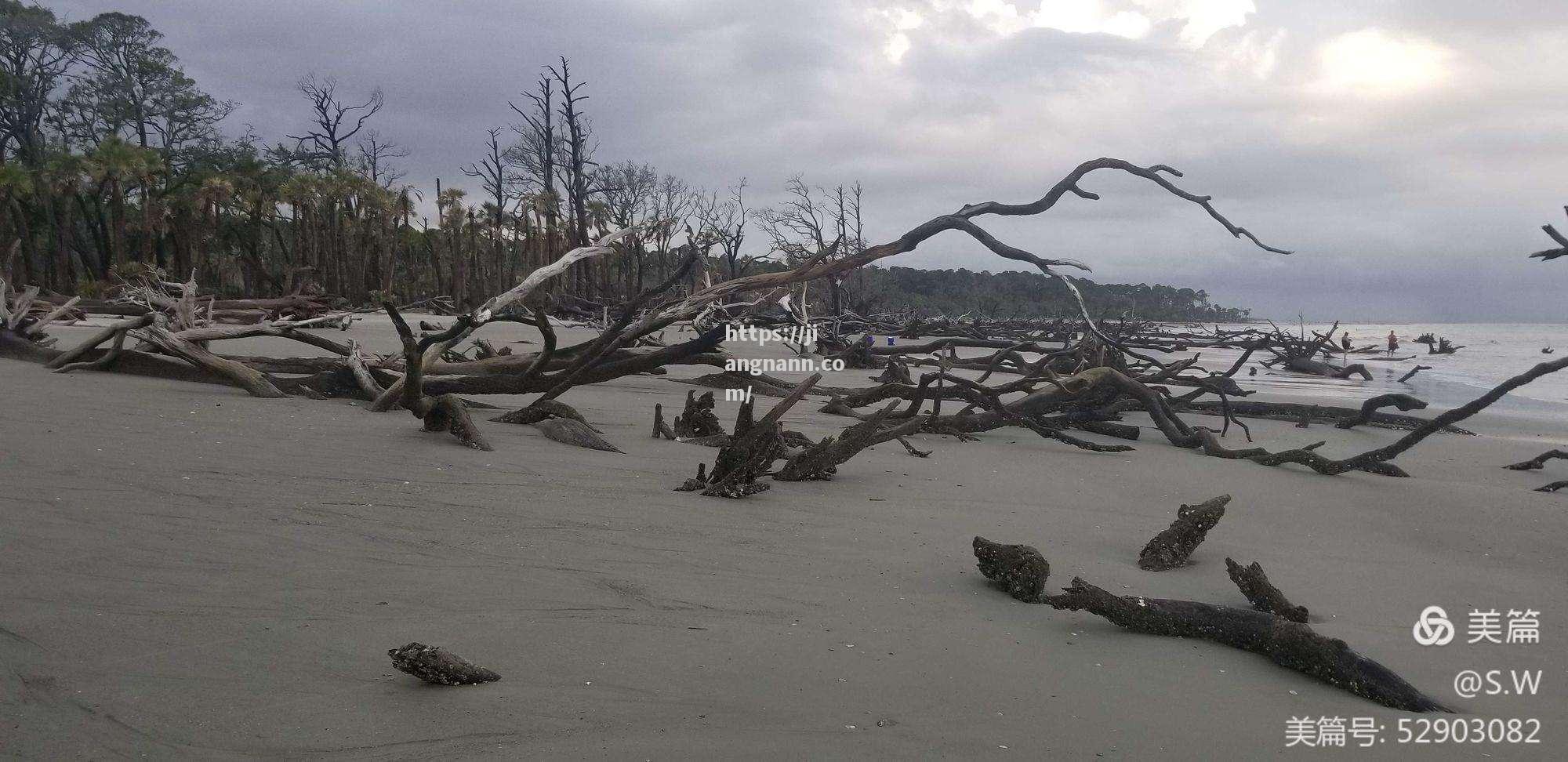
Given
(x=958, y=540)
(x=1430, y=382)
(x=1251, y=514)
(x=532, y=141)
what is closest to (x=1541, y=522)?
(x=1251, y=514)

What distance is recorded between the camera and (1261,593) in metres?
2.88

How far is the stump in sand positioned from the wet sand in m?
0.04

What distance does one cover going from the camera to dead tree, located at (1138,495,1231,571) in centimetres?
358

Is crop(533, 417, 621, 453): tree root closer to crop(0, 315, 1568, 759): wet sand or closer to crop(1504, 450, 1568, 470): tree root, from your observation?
crop(0, 315, 1568, 759): wet sand

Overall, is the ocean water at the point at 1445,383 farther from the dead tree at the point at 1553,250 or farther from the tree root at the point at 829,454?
the tree root at the point at 829,454

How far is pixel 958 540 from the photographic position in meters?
Result: 3.80

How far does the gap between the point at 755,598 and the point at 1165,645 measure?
1.22 meters

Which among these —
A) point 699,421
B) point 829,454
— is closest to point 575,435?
point 699,421

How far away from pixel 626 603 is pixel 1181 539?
226 cm

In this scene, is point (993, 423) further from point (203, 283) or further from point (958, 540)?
point (203, 283)

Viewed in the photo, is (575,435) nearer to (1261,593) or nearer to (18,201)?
(1261,593)

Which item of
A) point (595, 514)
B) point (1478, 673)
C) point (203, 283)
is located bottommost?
point (1478, 673)

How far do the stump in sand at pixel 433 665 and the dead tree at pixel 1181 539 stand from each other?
2631 mm

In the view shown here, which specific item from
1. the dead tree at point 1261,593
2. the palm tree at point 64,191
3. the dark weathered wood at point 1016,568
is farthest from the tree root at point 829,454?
the palm tree at point 64,191
